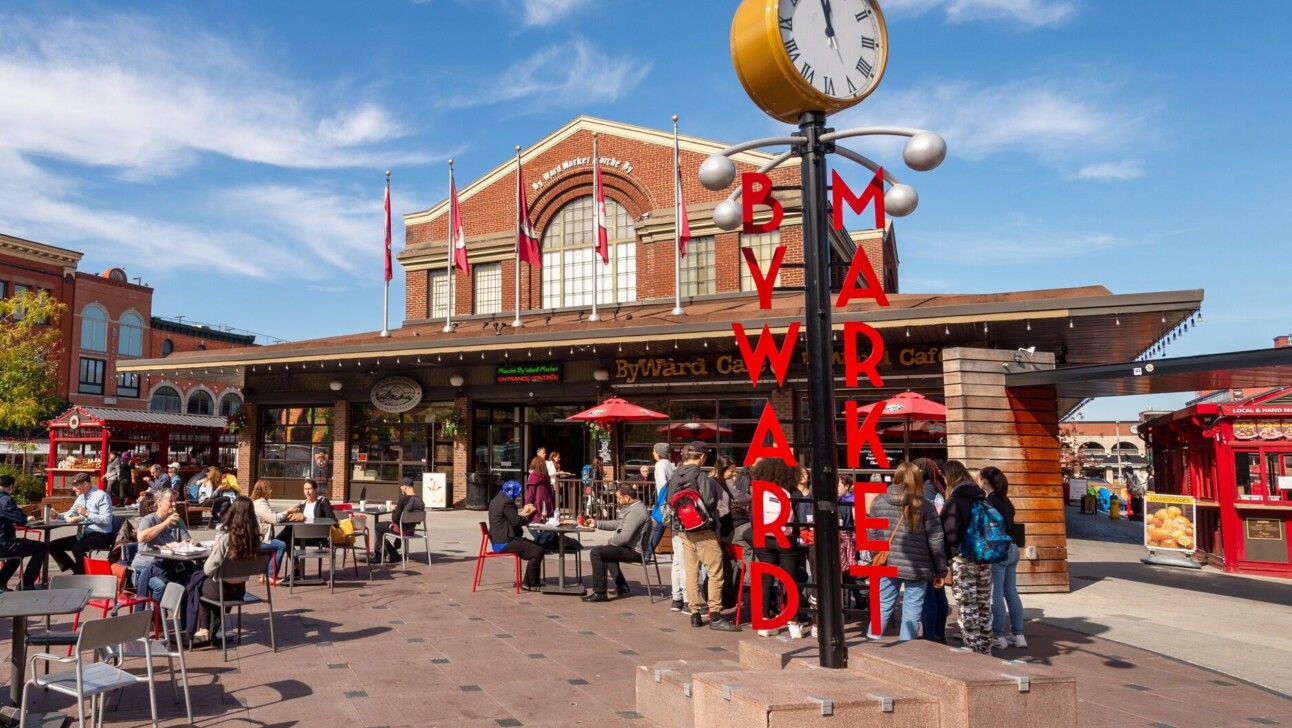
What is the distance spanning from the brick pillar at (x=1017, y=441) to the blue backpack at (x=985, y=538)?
375 centimetres

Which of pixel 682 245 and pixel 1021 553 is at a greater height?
pixel 682 245

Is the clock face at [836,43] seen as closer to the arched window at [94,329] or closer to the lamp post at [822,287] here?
the lamp post at [822,287]

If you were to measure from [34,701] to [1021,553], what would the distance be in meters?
10.5

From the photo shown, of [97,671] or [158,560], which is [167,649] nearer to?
[97,671]

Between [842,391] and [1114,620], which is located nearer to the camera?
[1114,620]

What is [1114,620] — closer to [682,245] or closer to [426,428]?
[682,245]

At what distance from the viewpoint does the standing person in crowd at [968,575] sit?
24.5ft

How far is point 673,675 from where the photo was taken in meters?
5.52

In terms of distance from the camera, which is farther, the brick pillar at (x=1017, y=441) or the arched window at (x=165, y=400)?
the arched window at (x=165, y=400)

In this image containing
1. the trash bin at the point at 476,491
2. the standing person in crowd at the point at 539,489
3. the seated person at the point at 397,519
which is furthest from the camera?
the trash bin at the point at 476,491

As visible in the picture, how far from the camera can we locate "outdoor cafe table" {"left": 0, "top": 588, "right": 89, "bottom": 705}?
543cm

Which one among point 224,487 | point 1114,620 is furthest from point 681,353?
point 1114,620

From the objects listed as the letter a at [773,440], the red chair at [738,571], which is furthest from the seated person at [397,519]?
the letter a at [773,440]

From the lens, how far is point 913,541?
24.1 feet
